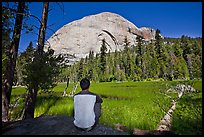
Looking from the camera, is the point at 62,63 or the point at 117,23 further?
the point at 117,23

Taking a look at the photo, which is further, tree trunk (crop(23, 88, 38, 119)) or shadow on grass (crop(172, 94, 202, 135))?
tree trunk (crop(23, 88, 38, 119))

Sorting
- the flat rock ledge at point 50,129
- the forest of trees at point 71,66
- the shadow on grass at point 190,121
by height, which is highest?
the forest of trees at point 71,66

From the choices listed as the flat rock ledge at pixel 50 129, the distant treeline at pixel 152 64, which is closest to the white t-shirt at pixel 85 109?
the flat rock ledge at pixel 50 129

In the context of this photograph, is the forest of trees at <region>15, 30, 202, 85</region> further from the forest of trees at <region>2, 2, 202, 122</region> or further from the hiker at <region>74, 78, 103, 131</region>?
the hiker at <region>74, 78, 103, 131</region>

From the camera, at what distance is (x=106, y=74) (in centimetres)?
7144

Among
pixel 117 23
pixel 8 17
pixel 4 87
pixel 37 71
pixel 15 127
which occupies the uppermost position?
pixel 117 23

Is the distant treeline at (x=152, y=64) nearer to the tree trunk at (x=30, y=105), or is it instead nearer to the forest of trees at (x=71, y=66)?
→ the forest of trees at (x=71, y=66)

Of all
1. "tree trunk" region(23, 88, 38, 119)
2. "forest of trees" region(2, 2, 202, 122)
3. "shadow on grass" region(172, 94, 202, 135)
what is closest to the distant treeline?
"forest of trees" region(2, 2, 202, 122)

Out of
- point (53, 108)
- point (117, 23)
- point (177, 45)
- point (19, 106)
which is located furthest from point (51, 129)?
point (117, 23)

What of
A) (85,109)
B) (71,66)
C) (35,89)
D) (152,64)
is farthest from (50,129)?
(152,64)

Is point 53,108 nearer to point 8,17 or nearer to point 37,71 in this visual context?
point 37,71

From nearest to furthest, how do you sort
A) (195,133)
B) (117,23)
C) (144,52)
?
(195,133), (144,52), (117,23)

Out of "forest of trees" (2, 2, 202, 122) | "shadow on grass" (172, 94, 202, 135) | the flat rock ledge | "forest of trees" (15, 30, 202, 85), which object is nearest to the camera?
"shadow on grass" (172, 94, 202, 135)

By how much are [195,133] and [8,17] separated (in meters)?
4.69
